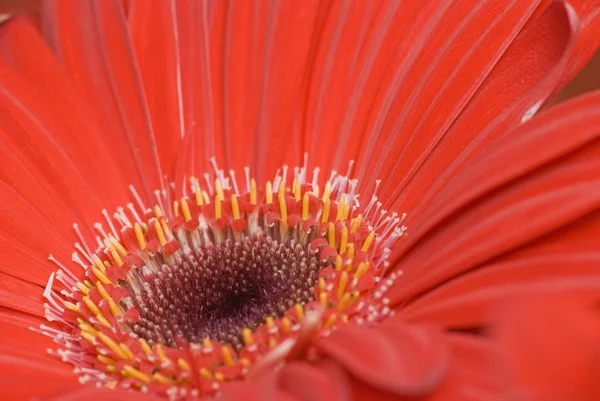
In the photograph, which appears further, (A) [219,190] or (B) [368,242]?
(A) [219,190]

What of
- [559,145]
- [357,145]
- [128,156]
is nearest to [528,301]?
[559,145]

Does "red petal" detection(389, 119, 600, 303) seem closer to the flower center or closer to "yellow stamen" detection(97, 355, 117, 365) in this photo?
the flower center

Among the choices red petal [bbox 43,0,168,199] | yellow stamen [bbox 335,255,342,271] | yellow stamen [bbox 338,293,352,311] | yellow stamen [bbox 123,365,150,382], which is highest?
red petal [bbox 43,0,168,199]

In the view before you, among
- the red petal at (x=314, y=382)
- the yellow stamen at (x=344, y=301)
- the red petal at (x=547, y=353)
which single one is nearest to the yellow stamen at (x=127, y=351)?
the yellow stamen at (x=344, y=301)

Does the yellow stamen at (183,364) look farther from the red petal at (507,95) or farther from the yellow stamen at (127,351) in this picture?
the red petal at (507,95)

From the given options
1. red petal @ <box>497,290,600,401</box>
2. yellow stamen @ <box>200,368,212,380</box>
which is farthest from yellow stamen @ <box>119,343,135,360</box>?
red petal @ <box>497,290,600,401</box>

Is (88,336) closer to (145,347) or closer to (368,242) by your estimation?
(145,347)

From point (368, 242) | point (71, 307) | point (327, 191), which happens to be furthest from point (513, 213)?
point (71, 307)
